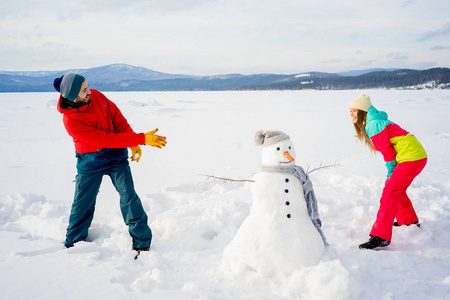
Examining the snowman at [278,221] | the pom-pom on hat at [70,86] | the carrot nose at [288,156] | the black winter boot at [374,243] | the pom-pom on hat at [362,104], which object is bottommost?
the black winter boot at [374,243]

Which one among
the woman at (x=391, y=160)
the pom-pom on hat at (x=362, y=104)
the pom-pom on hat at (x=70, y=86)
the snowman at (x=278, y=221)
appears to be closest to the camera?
the snowman at (x=278, y=221)

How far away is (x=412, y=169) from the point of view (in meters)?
3.08

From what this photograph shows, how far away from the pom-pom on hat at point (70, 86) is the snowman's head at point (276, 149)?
152 centimetres

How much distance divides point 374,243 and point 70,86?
294cm

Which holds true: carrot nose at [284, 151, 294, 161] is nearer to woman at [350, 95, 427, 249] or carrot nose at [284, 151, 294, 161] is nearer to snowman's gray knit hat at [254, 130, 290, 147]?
snowman's gray knit hat at [254, 130, 290, 147]

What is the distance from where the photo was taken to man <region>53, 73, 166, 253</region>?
9.45 ft

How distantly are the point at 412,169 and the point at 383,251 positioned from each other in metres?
0.78

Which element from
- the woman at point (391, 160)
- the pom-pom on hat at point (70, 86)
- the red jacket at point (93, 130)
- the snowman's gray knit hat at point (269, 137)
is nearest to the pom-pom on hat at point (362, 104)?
the woman at point (391, 160)

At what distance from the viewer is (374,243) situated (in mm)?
Answer: 3090

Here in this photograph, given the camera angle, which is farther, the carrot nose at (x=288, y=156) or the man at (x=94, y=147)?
the man at (x=94, y=147)

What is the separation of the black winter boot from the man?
1928mm

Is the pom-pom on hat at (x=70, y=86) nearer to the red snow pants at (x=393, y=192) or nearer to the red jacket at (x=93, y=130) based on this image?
the red jacket at (x=93, y=130)

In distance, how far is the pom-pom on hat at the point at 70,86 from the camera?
2.80 meters

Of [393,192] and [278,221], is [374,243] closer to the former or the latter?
[393,192]
